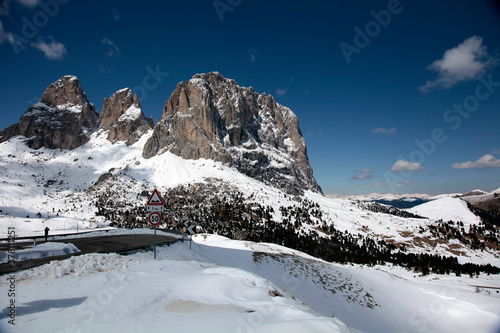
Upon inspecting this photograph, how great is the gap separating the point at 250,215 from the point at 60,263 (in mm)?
127159

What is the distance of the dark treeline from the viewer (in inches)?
3647

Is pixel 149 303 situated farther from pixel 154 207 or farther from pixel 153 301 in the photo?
pixel 154 207

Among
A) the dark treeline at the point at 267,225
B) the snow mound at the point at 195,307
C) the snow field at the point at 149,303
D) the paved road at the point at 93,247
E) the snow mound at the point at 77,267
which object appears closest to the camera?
the snow field at the point at 149,303

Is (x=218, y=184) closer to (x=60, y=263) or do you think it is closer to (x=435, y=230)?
(x=435, y=230)

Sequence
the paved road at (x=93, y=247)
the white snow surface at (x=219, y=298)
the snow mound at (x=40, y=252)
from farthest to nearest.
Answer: the snow mound at (x=40, y=252), the paved road at (x=93, y=247), the white snow surface at (x=219, y=298)

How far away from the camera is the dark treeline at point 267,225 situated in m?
92.6

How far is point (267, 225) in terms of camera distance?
12494cm

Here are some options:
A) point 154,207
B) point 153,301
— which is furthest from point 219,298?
point 154,207

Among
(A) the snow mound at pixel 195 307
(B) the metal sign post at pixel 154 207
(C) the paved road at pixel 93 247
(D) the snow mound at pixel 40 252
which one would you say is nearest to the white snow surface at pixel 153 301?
(A) the snow mound at pixel 195 307

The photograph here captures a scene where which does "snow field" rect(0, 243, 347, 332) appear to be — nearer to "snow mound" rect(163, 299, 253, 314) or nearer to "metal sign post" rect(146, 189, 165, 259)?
"snow mound" rect(163, 299, 253, 314)

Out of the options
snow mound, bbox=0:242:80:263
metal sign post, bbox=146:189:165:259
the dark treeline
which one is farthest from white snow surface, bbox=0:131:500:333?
the dark treeline

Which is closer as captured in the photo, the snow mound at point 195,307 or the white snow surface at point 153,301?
the white snow surface at point 153,301

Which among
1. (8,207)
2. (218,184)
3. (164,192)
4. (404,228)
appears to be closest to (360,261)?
(404,228)

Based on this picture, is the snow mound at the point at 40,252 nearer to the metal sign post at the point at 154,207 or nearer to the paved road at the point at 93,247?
the paved road at the point at 93,247
